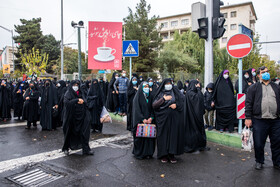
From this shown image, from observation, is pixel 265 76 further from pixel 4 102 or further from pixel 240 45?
pixel 4 102

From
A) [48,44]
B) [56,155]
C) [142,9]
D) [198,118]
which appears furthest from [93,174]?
[48,44]

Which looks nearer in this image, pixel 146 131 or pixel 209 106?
pixel 146 131

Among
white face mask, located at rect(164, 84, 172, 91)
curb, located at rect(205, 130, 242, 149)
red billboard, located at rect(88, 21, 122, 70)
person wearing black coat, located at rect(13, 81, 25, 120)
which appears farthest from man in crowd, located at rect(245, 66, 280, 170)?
person wearing black coat, located at rect(13, 81, 25, 120)

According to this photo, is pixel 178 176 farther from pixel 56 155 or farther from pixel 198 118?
pixel 56 155

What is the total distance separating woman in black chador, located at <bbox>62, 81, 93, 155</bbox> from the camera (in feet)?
17.7

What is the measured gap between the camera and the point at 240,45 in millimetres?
6012

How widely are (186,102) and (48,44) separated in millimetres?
44994

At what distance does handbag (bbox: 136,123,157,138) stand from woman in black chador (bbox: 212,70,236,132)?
2.66 metres

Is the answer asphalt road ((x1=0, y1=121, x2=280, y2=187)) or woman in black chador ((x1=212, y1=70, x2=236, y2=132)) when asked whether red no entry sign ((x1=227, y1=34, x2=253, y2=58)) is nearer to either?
woman in black chador ((x1=212, y1=70, x2=236, y2=132))

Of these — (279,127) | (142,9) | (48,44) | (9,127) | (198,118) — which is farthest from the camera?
(48,44)

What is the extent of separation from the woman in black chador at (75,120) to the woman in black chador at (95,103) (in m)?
2.29

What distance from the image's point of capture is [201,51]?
87.6ft

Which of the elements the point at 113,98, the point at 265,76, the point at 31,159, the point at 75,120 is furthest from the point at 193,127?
the point at 113,98

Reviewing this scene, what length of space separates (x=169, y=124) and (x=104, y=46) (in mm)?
9016
